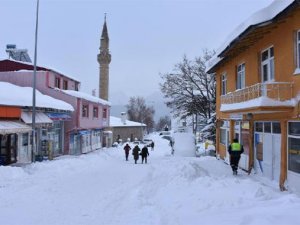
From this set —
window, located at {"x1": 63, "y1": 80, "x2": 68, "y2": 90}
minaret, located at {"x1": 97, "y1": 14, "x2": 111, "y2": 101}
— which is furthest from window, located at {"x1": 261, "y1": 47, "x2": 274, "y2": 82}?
minaret, located at {"x1": 97, "y1": 14, "x2": 111, "y2": 101}

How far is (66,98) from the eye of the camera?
35.9 meters

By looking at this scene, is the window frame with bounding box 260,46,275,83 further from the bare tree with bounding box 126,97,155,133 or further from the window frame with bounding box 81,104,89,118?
the bare tree with bounding box 126,97,155,133

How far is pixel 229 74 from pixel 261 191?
13.5m

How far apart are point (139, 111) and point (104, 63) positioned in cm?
5112

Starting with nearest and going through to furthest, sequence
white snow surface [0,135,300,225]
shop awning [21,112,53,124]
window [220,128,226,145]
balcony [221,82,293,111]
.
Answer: white snow surface [0,135,300,225]
balcony [221,82,293,111]
shop awning [21,112,53,124]
window [220,128,226,145]

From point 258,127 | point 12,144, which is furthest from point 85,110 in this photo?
point 258,127

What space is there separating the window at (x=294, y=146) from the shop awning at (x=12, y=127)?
13698 mm

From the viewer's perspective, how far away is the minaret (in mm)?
62406

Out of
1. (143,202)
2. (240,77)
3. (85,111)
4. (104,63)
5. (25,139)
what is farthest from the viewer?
(104,63)

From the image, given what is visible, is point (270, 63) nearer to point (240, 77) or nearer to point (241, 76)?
point (241, 76)

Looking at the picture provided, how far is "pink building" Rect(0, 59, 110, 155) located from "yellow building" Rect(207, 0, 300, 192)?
54.9 ft

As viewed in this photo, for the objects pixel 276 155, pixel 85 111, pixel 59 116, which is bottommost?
pixel 276 155

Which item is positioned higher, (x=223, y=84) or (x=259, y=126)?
(x=223, y=84)

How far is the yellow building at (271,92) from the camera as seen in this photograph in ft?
41.7
